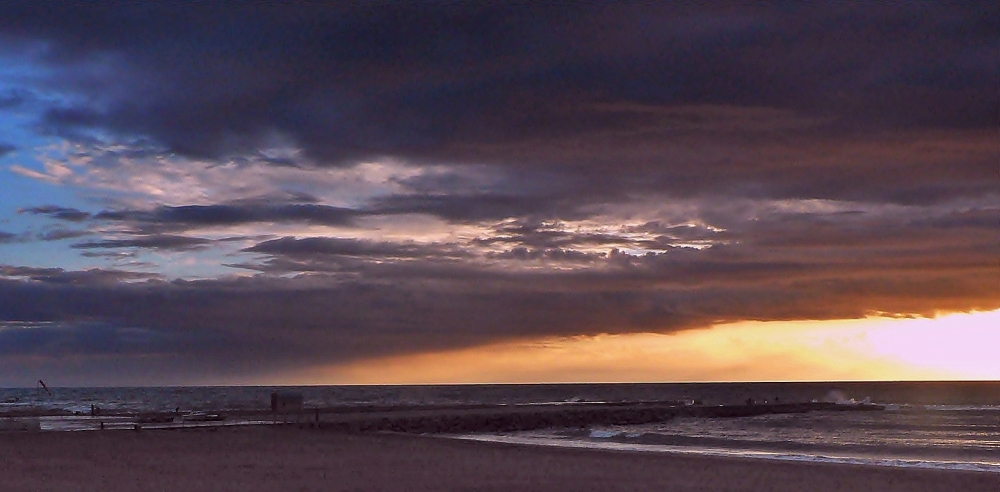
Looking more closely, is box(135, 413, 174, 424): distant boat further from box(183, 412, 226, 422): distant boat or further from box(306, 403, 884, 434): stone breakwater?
box(306, 403, 884, 434): stone breakwater

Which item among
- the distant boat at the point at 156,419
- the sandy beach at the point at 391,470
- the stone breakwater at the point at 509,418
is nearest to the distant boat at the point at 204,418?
the distant boat at the point at 156,419

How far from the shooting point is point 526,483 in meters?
24.5

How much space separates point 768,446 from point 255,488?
26.1 m

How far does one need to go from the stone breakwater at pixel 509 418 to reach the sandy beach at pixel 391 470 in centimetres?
1347

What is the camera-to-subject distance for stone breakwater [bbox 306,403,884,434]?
5075cm

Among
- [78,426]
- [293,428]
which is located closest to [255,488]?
[293,428]

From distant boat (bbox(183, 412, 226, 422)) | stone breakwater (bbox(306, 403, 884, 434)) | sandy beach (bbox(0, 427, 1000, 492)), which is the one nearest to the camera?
sandy beach (bbox(0, 427, 1000, 492))

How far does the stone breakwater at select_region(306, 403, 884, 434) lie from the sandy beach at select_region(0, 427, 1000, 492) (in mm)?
13473

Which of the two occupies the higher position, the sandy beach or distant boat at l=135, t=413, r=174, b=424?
distant boat at l=135, t=413, r=174, b=424

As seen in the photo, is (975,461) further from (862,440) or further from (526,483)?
(526,483)

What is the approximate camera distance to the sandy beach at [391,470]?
23.9m

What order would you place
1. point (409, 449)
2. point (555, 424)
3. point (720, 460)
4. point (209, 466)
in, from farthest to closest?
point (555, 424), point (409, 449), point (720, 460), point (209, 466)

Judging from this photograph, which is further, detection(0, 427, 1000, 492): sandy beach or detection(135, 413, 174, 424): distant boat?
detection(135, 413, 174, 424): distant boat

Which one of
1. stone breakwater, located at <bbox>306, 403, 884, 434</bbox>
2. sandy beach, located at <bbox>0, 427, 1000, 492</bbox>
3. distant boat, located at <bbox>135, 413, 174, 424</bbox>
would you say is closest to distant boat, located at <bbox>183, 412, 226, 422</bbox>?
distant boat, located at <bbox>135, 413, 174, 424</bbox>
